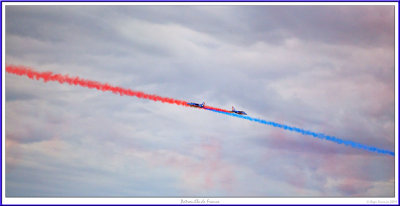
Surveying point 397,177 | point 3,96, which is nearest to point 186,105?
point 3,96

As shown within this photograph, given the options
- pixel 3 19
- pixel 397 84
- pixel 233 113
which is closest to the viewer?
pixel 3 19

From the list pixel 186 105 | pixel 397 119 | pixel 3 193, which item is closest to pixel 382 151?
pixel 397 119

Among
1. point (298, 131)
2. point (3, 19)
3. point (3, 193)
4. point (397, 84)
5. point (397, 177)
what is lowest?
point (3, 193)

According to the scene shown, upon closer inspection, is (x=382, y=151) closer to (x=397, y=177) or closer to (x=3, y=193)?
(x=397, y=177)

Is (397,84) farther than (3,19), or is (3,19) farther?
(397,84)

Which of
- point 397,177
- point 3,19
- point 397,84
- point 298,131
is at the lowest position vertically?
point 397,177

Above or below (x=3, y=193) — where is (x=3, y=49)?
above

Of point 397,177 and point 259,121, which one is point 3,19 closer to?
point 259,121

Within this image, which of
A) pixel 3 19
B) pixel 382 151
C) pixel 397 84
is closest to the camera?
pixel 3 19

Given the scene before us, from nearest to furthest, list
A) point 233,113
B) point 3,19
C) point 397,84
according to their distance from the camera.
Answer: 1. point 3,19
2. point 397,84
3. point 233,113
